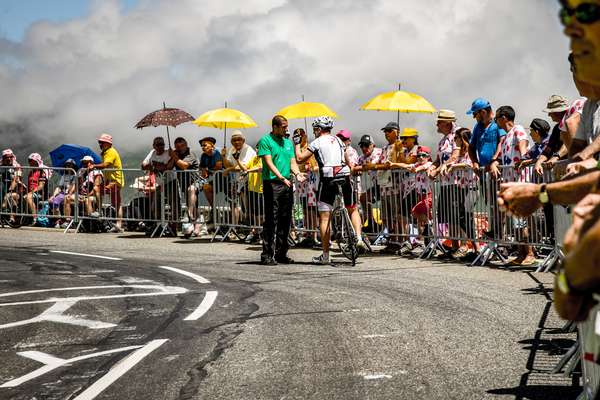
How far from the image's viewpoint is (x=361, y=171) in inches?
703

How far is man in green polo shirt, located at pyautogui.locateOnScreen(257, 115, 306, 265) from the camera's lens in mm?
15906

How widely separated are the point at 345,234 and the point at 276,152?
175 cm

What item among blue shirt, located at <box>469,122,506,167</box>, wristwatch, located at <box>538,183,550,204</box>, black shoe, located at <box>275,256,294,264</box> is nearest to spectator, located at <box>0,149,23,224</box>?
black shoe, located at <box>275,256,294,264</box>

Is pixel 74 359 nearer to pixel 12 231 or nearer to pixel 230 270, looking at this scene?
pixel 230 270

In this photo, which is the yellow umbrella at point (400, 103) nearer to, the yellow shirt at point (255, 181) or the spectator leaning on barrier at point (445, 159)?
the spectator leaning on barrier at point (445, 159)

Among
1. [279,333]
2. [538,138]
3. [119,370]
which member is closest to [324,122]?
[538,138]

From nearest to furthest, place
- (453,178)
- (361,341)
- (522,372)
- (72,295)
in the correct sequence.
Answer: (522,372), (361,341), (72,295), (453,178)

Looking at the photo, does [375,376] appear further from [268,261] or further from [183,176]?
[183,176]

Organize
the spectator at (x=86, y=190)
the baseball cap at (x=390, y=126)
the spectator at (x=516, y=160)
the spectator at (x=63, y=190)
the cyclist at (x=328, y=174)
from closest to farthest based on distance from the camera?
the spectator at (x=516, y=160) < the cyclist at (x=328, y=174) < the baseball cap at (x=390, y=126) < the spectator at (x=86, y=190) < the spectator at (x=63, y=190)

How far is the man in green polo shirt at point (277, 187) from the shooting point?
1591 cm

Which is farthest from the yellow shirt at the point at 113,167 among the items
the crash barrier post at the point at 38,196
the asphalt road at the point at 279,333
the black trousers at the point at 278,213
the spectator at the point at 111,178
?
the asphalt road at the point at 279,333

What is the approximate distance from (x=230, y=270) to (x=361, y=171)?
416cm

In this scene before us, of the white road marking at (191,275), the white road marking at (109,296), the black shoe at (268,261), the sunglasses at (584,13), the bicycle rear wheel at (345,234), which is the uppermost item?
the sunglasses at (584,13)

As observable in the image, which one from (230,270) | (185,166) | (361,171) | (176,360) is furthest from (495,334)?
(185,166)
